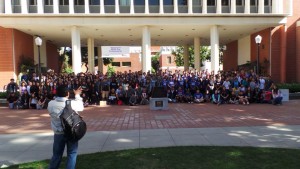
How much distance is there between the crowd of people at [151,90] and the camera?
60.0 ft

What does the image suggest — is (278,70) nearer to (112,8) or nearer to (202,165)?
(112,8)

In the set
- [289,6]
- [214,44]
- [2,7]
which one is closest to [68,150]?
[2,7]

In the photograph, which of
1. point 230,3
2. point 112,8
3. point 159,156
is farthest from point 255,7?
point 159,156

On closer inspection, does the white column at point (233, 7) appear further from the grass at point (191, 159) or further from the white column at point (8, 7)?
the grass at point (191, 159)

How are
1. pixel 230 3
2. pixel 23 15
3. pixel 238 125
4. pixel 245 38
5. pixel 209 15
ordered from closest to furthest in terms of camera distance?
pixel 238 125 → pixel 23 15 → pixel 209 15 → pixel 230 3 → pixel 245 38

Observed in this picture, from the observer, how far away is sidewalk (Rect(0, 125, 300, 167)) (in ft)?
25.6

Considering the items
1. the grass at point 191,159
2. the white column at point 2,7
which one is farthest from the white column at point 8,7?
the grass at point 191,159

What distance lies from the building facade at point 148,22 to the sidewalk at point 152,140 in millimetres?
19631

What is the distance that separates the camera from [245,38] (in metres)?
37.4

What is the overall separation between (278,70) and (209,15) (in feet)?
27.9

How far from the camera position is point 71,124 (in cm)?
507

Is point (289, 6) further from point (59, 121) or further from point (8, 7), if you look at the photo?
point (59, 121)

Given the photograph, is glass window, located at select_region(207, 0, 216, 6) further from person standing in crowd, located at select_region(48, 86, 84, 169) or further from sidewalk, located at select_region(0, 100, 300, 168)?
person standing in crowd, located at select_region(48, 86, 84, 169)

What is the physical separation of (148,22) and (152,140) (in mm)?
21184
